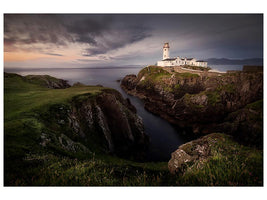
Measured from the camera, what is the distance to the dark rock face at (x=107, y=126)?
9.18 m

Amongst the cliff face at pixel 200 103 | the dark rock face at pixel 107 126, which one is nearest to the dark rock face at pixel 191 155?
the dark rock face at pixel 107 126

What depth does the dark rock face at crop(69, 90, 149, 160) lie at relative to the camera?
30.1 feet

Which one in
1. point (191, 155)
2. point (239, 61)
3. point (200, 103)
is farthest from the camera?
point (200, 103)

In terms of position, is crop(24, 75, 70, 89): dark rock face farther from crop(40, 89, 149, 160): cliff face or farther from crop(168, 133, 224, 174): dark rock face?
crop(168, 133, 224, 174): dark rock face

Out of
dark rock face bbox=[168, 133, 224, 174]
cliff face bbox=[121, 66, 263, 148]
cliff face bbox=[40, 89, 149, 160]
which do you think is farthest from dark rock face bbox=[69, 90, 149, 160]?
cliff face bbox=[121, 66, 263, 148]

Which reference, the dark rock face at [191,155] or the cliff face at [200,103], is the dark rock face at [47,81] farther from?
the dark rock face at [191,155]

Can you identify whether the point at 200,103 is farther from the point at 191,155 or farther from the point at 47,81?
the point at 47,81

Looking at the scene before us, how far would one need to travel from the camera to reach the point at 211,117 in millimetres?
17828

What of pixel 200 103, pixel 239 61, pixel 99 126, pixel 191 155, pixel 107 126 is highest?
pixel 239 61

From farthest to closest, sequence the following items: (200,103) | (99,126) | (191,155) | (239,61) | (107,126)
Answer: (200,103)
(107,126)
(99,126)
(239,61)
(191,155)

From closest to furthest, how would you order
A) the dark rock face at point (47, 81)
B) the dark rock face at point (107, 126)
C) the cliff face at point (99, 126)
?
the cliff face at point (99, 126), the dark rock face at point (107, 126), the dark rock face at point (47, 81)

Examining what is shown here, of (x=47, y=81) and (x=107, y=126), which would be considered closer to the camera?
(x=107, y=126)

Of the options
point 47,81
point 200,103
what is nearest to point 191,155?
point 200,103

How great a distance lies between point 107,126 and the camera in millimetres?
11445
